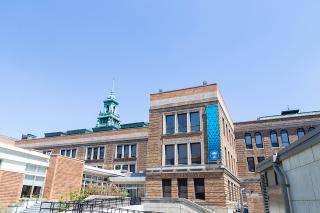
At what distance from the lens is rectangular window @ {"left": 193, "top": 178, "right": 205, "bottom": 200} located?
25.4m

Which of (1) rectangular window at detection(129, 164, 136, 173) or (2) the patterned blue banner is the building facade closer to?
(2) the patterned blue banner

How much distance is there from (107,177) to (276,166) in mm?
34823

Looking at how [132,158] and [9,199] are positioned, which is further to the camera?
[132,158]

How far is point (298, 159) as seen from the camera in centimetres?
704

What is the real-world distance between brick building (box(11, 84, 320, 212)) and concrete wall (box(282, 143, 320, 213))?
18.2 meters

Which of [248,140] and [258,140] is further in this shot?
[248,140]

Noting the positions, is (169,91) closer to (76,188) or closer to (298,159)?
(76,188)

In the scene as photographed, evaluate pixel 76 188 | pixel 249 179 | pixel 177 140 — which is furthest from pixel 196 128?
pixel 76 188

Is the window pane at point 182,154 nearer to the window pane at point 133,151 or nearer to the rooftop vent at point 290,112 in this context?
the window pane at point 133,151

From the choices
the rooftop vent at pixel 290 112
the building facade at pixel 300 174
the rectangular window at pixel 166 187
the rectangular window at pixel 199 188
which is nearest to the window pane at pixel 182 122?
the rectangular window at pixel 199 188

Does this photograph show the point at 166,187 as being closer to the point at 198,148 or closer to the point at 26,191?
the point at 198,148

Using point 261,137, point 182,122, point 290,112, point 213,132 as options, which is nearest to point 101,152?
point 182,122

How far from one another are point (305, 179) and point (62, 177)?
2989 cm

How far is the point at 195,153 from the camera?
27.3 metres
